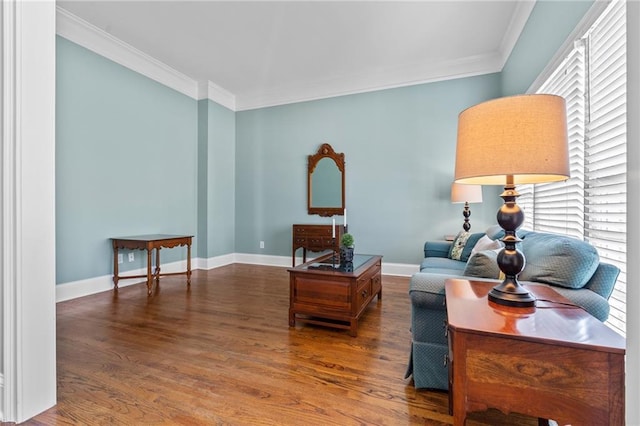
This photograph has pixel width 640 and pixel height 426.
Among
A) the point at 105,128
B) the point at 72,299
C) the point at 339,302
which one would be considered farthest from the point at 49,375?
the point at 105,128

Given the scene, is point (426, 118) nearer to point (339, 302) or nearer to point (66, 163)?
point (339, 302)

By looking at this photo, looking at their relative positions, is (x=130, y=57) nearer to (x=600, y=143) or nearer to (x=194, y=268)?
(x=194, y=268)

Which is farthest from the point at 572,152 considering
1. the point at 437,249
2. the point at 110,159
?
the point at 110,159

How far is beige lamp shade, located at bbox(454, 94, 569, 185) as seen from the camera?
1.04 metres

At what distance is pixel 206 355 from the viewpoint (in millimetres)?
1945

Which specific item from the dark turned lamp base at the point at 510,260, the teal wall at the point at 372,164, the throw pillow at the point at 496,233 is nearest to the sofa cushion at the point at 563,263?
the dark turned lamp base at the point at 510,260

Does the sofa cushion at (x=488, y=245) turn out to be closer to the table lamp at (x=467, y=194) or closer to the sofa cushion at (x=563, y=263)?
the sofa cushion at (x=563, y=263)

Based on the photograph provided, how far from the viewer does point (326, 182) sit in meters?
4.63

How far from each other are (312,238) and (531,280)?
3186mm

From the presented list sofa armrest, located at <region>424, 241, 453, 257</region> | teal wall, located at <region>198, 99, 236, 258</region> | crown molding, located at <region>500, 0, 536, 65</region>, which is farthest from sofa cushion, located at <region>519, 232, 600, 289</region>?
teal wall, located at <region>198, 99, 236, 258</region>

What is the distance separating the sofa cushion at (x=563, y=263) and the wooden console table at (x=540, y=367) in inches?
14.9

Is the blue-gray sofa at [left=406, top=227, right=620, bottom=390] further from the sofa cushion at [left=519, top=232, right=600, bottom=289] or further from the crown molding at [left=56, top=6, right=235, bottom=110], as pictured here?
the crown molding at [left=56, top=6, right=235, bottom=110]

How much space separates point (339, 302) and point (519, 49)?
3107mm

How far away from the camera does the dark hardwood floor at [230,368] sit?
1387 millimetres
